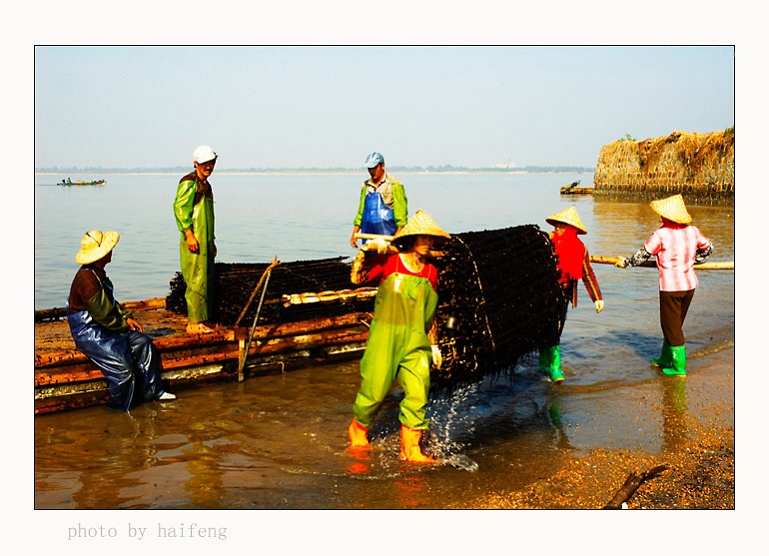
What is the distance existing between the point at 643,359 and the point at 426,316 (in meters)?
4.91

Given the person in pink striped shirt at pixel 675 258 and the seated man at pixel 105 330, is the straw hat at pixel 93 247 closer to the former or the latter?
the seated man at pixel 105 330

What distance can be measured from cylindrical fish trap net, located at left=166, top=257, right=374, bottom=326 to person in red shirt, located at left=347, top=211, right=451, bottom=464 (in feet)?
5.72

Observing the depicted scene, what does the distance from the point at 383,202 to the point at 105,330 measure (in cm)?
352

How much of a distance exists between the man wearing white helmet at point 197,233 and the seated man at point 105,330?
3.38 feet

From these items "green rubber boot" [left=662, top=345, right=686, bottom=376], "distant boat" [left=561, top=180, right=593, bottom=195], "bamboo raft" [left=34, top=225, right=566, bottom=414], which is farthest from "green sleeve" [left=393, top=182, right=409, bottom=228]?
"distant boat" [left=561, top=180, right=593, bottom=195]

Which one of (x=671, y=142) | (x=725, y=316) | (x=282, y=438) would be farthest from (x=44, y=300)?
(x=671, y=142)

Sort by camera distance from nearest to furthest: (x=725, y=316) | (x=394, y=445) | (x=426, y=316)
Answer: (x=426, y=316) → (x=394, y=445) → (x=725, y=316)

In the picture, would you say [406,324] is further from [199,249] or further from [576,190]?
[576,190]

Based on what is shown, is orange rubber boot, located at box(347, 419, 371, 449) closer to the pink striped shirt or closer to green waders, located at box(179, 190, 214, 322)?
green waders, located at box(179, 190, 214, 322)

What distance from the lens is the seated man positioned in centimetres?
741

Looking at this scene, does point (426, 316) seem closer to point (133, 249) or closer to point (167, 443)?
point (167, 443)

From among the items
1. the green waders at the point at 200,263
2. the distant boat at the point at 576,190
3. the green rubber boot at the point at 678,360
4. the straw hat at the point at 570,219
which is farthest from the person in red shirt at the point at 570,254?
the distant boat at the point at 576,190

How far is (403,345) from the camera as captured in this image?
642cm

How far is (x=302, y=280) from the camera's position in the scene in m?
10.6
